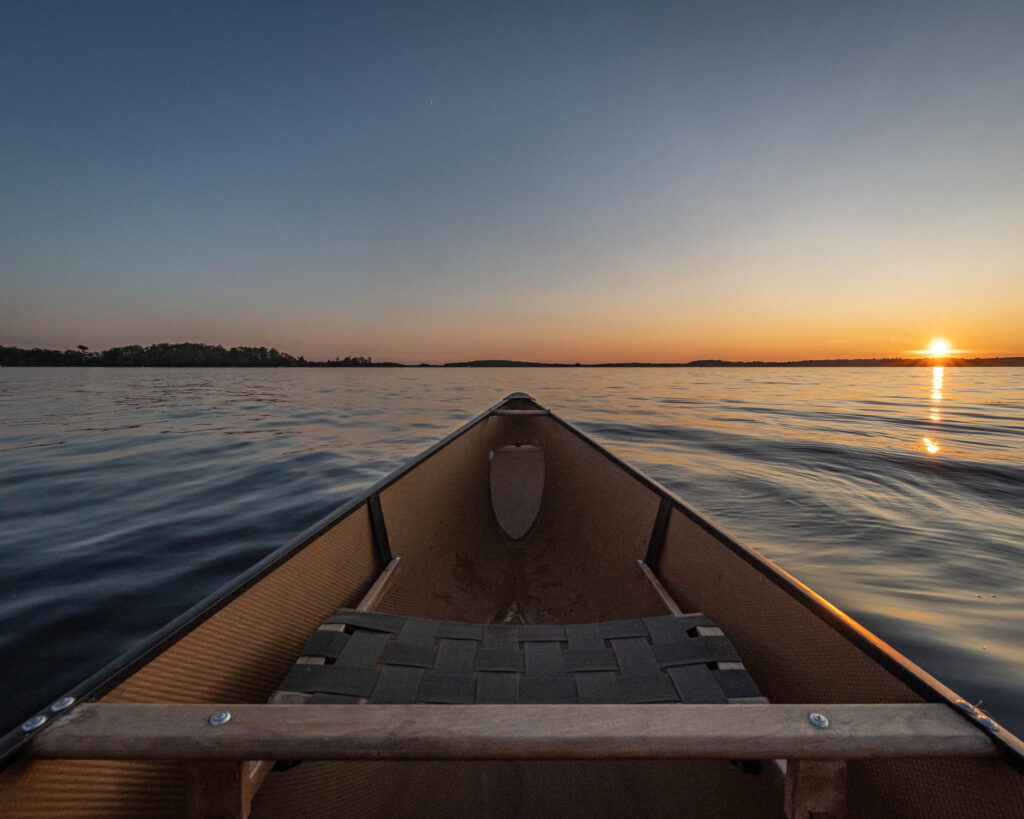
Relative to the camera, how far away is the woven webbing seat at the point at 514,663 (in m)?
1.69

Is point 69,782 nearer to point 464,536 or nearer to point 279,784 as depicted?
point 279,784

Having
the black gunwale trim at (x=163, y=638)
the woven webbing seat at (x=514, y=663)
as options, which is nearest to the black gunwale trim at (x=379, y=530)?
the black gunwale trim at (x=163, y=638)

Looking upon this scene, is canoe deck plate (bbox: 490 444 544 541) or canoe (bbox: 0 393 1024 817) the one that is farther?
canoe deck plate (bbox: 490 444 544 541)

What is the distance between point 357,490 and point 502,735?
6.08m

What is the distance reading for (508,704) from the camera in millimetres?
1187

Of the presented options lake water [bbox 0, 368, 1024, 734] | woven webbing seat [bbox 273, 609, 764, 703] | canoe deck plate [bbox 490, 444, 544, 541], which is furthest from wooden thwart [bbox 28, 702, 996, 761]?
canoe deck plate [bbox 490, 444, 544, 541]

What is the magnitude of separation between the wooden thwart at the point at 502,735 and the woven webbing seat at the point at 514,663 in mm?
732

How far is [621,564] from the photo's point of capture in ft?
10.3

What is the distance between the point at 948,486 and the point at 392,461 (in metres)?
9.14

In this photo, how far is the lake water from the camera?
2.99 m

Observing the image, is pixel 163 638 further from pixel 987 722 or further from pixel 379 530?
pixel 987 722

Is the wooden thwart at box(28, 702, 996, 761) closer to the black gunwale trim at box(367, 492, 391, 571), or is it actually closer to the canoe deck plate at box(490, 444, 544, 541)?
the black gunwale trim at box(367, 492, 391, 571)

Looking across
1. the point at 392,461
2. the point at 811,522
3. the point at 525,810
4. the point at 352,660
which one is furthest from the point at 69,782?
the point at 392,461

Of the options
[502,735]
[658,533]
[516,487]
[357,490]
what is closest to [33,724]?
[502,735]
